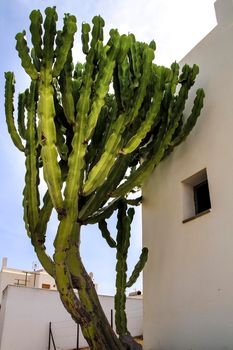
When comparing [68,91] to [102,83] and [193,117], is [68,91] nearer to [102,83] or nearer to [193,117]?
[102,83]

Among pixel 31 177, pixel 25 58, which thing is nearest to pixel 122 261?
pixel 31 177

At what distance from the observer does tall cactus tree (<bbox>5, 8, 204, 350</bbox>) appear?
13.5ft

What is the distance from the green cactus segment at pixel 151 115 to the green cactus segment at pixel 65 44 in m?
1.32

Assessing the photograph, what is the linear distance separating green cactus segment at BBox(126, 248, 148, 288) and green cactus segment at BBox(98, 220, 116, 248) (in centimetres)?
49

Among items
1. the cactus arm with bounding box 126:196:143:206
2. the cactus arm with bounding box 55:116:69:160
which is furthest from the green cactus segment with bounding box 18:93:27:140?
the cactus arm with bounding box 126:196:143:206

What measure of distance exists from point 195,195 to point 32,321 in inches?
360

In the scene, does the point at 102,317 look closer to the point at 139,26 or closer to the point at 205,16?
the point at 139,26

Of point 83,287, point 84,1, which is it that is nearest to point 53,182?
point 83,287

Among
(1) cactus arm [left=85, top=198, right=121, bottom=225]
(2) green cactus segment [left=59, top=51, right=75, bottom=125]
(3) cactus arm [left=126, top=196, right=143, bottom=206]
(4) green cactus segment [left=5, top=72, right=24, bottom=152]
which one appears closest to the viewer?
(2) green cactus segment [left=59, top=51, right=75, bottom=125]

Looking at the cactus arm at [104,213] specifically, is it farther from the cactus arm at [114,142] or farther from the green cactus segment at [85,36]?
the green cactus segment at [85,36]

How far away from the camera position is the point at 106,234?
18.7 feet

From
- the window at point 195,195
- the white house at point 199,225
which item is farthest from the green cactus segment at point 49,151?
the window at point 195,195

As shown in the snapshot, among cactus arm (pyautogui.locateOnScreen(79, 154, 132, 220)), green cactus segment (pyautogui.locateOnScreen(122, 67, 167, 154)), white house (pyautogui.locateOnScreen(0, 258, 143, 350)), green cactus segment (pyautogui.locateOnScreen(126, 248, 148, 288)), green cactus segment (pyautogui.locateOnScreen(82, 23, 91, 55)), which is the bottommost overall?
white house (pyautogui.locateOnScreen(0, 258, 143, 350))

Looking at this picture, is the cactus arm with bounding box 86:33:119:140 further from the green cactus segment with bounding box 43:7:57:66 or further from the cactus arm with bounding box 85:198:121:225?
the cactus arm with bounding box 85:198:121:225
